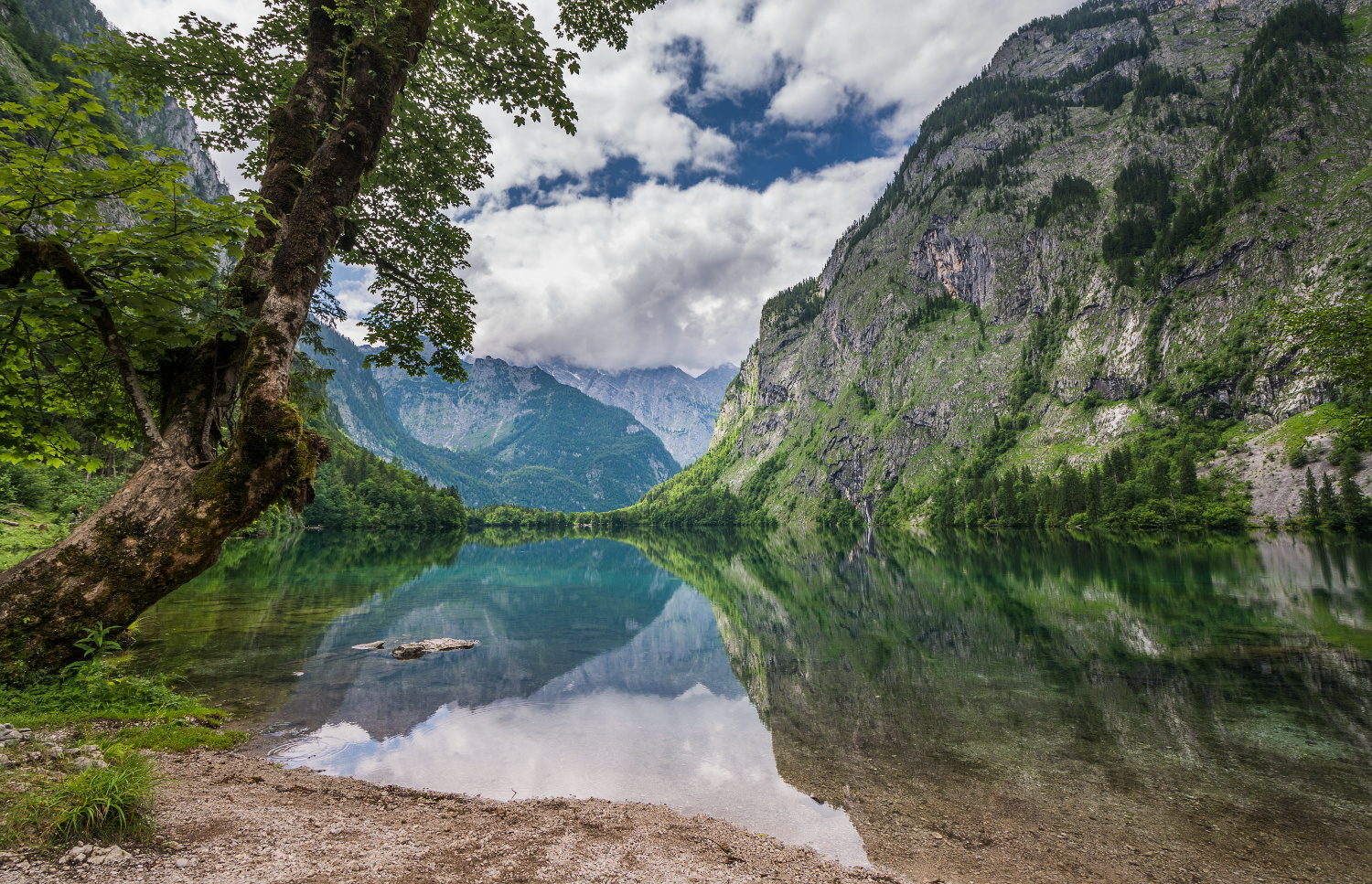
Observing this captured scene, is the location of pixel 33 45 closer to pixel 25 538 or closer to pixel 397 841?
pixel 25 538

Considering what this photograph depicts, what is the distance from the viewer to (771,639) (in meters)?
28.1

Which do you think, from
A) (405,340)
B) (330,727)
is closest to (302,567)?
(330,727)

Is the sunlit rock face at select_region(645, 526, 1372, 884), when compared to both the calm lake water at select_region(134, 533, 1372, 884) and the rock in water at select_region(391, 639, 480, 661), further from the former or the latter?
the rock in water at select_region(391, 639, 480, 661)

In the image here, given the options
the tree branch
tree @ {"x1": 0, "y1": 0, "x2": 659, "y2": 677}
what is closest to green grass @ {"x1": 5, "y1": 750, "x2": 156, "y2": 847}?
tree @ {"x1": 0, "y1": 0, "x2": 659, "y2": 677}

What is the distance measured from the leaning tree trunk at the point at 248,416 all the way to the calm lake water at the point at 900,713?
7.07 meters

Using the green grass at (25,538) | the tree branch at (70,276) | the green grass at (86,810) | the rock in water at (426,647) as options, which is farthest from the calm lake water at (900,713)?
the tree branch at (70,276)

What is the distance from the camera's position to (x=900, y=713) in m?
16.6

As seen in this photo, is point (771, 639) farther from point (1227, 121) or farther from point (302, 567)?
point (1227, 121)

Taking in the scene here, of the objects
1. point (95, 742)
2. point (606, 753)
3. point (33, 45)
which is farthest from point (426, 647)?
point (33, 45)

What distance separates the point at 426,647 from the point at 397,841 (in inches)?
717

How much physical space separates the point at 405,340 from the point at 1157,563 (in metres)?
66.1

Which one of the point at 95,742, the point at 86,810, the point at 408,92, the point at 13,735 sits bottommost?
the point at 95,742

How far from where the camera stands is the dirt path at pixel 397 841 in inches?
228

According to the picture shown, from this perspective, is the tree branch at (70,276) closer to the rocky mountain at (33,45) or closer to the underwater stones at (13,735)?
the underwater stones at (13,735)
